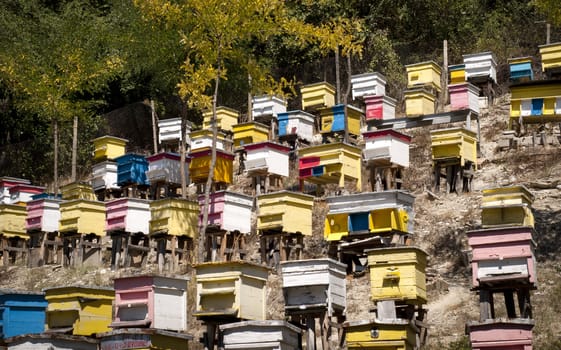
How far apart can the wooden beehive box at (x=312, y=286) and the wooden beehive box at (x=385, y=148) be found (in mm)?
7411

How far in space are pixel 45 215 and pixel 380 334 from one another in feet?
47.3

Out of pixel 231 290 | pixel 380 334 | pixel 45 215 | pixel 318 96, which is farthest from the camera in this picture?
pixel 318 96

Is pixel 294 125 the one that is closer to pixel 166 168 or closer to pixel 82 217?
pixel 166 168

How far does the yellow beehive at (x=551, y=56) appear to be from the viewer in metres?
28.5

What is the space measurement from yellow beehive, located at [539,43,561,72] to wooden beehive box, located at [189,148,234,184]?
33.6ft

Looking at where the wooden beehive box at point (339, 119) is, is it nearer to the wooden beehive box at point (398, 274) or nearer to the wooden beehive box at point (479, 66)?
the wooden beehive box at point (479, 66)

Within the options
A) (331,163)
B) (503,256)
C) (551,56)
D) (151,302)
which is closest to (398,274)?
(503,256)

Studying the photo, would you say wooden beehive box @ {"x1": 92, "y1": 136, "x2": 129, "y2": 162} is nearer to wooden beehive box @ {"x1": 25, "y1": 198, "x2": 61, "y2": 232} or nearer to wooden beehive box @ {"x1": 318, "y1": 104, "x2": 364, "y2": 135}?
wooden beehive box @ {"x1": 25, "y1": 198, "x2": 61, "y2": 232}

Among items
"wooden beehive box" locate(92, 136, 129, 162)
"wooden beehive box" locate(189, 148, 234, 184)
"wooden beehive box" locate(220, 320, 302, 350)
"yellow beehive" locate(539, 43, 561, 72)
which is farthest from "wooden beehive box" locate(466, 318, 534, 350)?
"wooden beehive box" locate(92, 136, 129, 162)

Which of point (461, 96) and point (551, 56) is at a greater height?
point (551, 56)

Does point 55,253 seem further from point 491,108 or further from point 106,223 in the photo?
point 491,108

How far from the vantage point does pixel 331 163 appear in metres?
22.8

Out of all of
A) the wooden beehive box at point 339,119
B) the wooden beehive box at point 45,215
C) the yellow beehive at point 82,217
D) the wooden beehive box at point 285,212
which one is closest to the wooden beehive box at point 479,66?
the wooden beehive box at point 339,119

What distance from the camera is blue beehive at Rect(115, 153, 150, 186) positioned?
27.0 meters
